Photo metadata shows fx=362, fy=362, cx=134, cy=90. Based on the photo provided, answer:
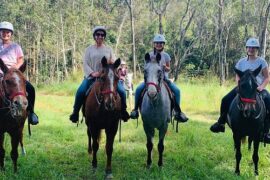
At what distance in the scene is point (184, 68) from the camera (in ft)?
140

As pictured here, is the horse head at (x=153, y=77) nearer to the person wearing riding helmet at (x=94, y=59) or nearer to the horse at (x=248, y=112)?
the person wearing riding helmet at (x=94, y=59)

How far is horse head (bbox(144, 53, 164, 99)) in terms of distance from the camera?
6465 mm

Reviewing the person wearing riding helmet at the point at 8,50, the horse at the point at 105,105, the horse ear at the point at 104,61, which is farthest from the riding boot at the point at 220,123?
the person wearing riding helmet at the point at 8,50

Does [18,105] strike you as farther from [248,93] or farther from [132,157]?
[248,93]

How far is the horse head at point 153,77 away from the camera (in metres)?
6.46

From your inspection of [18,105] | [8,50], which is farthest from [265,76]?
[8,50]

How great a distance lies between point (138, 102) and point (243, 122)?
7.39ft

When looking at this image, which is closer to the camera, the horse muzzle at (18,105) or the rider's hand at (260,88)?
the horse muzzle at (18,105)

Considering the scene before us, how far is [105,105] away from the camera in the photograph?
6.25 m

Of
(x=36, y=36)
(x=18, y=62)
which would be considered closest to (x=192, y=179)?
(x=18, y=62)

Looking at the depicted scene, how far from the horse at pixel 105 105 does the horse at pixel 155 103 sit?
2.10 feet

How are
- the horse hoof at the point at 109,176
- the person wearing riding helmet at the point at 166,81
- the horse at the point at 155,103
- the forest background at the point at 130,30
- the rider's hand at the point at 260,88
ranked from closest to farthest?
the horse at the point at 155,103, the horse hoof at the point at 109,176, the rider's hand at the point at 260,88, the person wearing riding helmet at the point at 166,81, the forest background at the point at 130,30

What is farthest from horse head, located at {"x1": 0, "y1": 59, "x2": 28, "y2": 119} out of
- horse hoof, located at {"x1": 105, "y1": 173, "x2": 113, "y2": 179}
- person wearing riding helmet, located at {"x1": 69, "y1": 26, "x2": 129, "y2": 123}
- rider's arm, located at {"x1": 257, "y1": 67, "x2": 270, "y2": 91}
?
rider's arm, located at {"x1": 257, "y1": 67, "x2": 270, "y2": 91}

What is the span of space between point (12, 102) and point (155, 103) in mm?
2713
